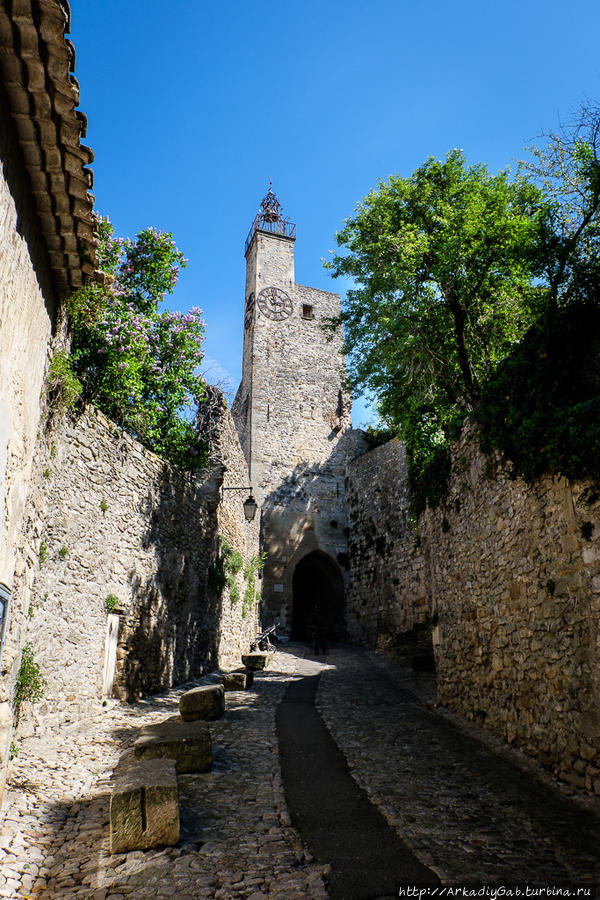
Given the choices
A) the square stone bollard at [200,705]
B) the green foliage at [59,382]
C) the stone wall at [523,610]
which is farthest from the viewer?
the square stone bollard at [200,705]

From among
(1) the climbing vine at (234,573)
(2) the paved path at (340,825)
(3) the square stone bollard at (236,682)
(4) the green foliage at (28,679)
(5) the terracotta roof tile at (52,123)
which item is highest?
(5) the terracotta roof tile at (52,123)

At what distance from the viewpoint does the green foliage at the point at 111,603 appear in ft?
25.6

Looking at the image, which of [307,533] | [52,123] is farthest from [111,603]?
[307,533]

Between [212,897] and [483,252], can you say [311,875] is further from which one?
[483,252]

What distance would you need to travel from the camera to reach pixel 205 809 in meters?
4.50

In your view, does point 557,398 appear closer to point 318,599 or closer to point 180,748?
point 180,748

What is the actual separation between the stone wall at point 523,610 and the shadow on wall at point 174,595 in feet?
15.4

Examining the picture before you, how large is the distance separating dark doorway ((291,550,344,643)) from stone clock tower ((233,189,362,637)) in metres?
0.05

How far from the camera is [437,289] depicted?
10664mm

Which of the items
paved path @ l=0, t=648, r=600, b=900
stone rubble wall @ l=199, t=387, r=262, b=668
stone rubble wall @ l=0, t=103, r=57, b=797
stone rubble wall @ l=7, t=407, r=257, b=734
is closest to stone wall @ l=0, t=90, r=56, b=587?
stone rubble wall @ l=0, t=103, r=57, b=797

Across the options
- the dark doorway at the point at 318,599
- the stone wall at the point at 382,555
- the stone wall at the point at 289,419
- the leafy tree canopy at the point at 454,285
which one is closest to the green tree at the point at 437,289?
the leafy tree canopy at the point at 454,285

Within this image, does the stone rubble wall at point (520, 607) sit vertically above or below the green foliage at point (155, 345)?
below

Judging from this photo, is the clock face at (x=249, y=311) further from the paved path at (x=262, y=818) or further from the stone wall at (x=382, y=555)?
the paved path at (x=262, y=818)

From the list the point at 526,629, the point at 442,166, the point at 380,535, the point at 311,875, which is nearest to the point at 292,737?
the point at 526,629
